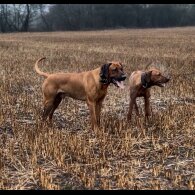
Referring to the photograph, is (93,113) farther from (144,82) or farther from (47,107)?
(144,82)

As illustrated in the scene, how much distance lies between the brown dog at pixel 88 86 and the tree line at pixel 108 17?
4580 centimetres

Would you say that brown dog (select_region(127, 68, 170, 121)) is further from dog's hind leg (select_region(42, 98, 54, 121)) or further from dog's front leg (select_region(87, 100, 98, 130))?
dog's hind leg (select_region(42, 98, 54, 121))

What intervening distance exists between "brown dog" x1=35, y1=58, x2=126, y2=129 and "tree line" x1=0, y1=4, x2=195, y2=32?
4580 cm

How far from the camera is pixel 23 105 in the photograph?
8742 mm

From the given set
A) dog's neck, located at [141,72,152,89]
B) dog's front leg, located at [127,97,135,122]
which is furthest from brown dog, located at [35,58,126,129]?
dog's neck, located at [141,72,152,89]

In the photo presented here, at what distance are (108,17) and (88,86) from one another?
48386mm

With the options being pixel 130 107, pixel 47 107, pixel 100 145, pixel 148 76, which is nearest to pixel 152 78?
pixel 148 76

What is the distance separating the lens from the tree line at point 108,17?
53644 millimetres

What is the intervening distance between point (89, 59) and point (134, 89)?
1012 cm

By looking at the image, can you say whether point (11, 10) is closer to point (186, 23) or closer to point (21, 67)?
point (186, 23)

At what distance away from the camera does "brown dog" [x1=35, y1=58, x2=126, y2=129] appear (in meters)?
6.73

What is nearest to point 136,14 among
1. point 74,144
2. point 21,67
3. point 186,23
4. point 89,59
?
point 186,23

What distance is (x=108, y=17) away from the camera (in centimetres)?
5431

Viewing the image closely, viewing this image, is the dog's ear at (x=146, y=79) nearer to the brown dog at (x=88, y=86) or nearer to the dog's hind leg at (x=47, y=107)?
the brown dog at (x=88, y=86)
